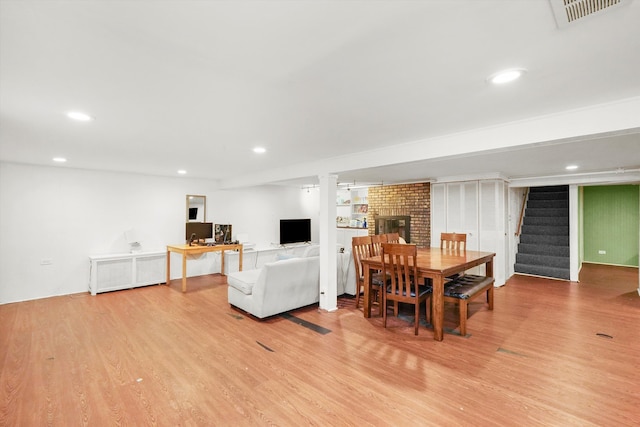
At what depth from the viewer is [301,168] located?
4.76 meters

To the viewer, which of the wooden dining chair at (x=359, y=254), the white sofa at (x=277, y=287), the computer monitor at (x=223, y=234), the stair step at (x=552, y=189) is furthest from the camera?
the stair step at (x=552, y=189)

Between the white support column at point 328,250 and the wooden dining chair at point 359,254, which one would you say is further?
the wooden dining chair at point 359,254

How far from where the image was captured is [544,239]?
7.16 meters

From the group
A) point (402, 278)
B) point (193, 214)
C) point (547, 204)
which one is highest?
point (547, 204)

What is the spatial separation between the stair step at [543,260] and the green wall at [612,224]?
7.20ft

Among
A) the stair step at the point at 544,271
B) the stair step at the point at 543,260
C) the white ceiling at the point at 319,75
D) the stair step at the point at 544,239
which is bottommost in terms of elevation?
the stair step at the point at 544,271

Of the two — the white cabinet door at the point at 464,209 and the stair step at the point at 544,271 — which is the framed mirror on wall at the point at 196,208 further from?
the stair step at the point at 544,271

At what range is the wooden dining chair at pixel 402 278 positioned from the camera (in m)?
3.48

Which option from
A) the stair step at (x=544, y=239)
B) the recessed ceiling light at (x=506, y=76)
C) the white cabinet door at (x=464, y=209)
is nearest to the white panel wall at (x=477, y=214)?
the white cabinet door at (x=464, y=209)

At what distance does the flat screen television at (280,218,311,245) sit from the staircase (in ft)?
16.9

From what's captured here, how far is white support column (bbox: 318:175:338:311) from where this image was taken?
4.35 meters

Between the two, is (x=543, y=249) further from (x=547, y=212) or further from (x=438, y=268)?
(x=438, y=268)

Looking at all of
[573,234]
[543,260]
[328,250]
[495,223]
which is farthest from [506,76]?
[543,260]

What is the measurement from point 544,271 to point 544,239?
A: 1.01 meters
